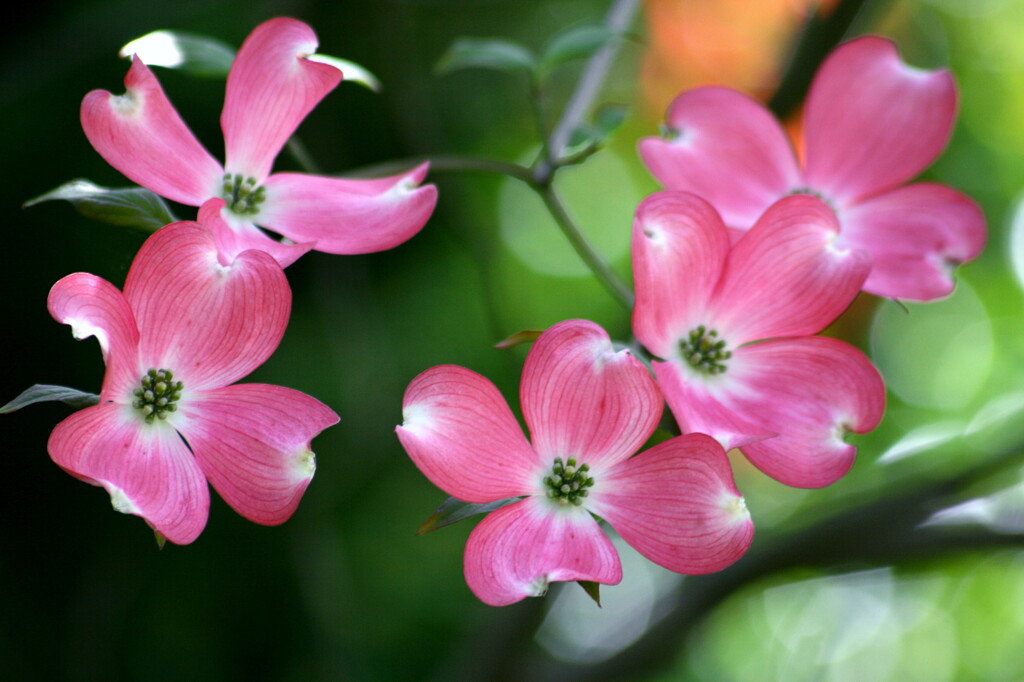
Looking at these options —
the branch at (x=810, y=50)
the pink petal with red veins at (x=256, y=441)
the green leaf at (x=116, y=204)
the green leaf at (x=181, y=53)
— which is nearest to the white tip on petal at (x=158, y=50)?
the green leaf at (x=181, y=53)

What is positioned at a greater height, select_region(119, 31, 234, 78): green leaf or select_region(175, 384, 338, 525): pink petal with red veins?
select_region(119, 31, 234, 78): green leaf

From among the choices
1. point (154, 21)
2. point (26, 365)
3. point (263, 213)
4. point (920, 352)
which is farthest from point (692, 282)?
point (920, 352)

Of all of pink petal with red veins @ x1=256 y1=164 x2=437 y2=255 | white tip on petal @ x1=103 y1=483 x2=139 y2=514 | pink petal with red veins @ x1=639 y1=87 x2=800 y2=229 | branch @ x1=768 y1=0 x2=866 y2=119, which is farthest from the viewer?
branch @ x1=768 y1=0 x2=866 y2=119

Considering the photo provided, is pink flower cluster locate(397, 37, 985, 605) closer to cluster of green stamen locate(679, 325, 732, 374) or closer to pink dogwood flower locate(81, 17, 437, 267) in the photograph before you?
cluster of green stamen locate(679, 325, 732, 374)

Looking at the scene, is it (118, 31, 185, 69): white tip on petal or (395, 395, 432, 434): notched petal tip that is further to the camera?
(118, 31, 185, 69): white tip on petal

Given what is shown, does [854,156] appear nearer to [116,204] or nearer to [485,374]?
[116,204]

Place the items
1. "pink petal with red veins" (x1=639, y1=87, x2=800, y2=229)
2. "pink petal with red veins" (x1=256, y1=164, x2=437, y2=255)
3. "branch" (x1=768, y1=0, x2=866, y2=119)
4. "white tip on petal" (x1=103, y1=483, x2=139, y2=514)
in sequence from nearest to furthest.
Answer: "white tip on petal" (x1=103, y1=483, x2=139, y2=514) → "pink petal with red veins" (x1=256, y1=164, x2=437, y2=255) → "pink petal with red veins" (x1=639, y1=87, x2=800, y2=229) → "branch" (x1=768, y1=0, x2=866, y2=119)

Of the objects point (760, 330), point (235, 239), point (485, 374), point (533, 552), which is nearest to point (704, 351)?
point (760, 330)

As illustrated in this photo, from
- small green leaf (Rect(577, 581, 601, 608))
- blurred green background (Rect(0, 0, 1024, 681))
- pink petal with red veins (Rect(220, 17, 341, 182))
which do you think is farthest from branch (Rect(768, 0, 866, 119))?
small green leaf (Rect(577, 581, 601, 608))

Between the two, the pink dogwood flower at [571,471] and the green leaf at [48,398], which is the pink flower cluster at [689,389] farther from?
the green leaf at [48,398]
